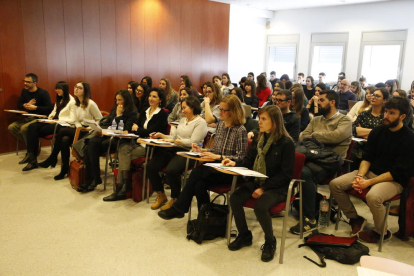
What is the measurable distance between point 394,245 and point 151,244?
216 centimetres

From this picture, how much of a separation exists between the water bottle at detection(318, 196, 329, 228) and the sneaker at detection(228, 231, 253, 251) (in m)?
0.80

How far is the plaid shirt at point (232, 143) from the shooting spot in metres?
3.25

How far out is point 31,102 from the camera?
5.67 m

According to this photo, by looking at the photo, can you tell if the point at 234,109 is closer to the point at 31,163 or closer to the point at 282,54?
the point at 31,163

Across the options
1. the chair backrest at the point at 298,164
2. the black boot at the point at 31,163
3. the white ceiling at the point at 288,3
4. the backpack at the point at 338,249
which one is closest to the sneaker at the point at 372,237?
the backpack at the point at 338,249

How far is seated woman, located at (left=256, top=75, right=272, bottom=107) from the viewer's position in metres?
7.54

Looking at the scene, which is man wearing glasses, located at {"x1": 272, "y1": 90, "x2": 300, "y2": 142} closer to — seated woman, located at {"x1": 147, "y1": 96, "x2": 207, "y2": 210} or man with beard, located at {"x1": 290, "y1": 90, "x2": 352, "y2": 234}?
man with beard, located at {"x1": 290, "y1": 90, "x2": 352, "y2": 234}

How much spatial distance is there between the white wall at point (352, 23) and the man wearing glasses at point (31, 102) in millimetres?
8239

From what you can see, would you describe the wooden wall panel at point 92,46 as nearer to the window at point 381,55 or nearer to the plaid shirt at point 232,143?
the plaid shirt at point 232,143

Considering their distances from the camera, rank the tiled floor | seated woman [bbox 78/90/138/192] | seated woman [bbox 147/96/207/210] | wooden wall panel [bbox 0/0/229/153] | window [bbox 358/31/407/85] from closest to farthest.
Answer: the tiled floor
seated woman [bbox 147/96/207/210]
seated woman [bbox 78/90/138/192]
wooden wall panel [bbox 0/0/229/153]
window [bbox 358/31/407/85]

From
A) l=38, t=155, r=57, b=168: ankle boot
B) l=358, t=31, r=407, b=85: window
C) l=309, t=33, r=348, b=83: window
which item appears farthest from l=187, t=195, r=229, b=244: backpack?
l=309, t=33, r=348, b=83: window

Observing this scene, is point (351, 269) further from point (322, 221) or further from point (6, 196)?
point (6, 196)

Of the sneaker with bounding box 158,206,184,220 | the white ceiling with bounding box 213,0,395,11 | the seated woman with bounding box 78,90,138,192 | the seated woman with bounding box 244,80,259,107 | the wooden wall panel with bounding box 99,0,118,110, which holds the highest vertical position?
the white ceiling with bounding box 213,0,395,11

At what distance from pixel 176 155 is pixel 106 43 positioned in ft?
13.8
